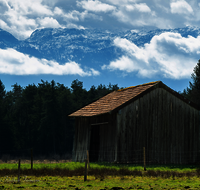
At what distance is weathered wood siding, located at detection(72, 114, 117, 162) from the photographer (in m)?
20.7

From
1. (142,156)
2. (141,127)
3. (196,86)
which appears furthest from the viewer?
(196,86)

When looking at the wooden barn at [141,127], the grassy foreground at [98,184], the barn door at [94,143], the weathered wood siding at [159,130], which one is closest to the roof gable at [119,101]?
the wooden barn at [141,127]

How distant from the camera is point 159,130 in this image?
22.5 meters

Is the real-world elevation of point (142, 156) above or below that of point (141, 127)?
below

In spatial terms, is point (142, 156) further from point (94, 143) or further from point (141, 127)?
point (94, 143)

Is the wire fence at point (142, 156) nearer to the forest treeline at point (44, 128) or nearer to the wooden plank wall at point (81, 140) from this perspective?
the wooden plank wall at point (81, 140)

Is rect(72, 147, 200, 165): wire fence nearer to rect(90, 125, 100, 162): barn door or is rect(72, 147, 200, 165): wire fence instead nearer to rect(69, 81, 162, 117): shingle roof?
rect(90, 125, 100, 162): barn door

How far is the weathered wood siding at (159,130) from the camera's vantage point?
20.7m

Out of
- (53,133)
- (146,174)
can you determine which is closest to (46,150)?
(53,133)

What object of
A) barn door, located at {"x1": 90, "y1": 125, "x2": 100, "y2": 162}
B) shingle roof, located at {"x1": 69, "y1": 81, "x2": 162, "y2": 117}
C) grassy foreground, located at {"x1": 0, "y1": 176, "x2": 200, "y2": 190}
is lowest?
grassy foreground, located at {"x1": 0, "y1": 176, "x2": 200, "y2": 190}

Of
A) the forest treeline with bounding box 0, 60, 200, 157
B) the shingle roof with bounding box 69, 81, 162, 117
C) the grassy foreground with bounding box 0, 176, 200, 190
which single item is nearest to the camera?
the grassy foreground with bounding box 0, 176, 200, 190

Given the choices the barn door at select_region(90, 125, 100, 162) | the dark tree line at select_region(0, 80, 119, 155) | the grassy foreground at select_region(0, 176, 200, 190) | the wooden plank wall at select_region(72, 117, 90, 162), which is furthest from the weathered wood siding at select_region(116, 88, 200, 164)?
the dark tree line at select_region(0, 80, 119, 155)

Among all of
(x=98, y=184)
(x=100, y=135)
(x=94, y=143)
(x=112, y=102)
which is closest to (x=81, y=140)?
(x=94, y=143)

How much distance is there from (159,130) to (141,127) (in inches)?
72.4
